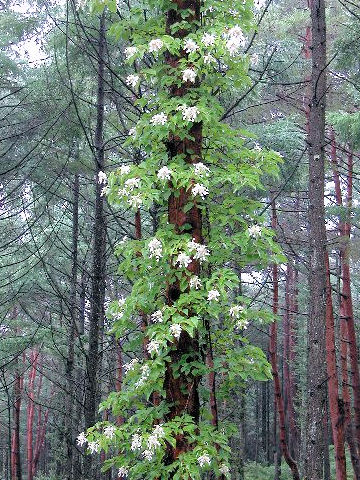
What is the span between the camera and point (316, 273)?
5.44 m

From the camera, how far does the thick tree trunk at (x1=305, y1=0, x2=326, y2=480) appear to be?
511 cm

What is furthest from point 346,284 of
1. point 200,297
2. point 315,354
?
point 200,297

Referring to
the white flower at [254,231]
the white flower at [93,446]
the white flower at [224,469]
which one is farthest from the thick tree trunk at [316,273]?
the white flower at [93,446]

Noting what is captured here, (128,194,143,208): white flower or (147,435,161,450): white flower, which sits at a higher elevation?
(128,194,143,208): white flower

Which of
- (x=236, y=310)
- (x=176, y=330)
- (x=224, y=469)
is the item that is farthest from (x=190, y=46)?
(x=224, y=469)

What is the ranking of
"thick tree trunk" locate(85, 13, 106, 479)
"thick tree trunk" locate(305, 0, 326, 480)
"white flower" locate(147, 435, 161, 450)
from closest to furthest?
1. "white flower" locate(147, 435, 161, 450)
2. "thick tree trunk" locate(305, 0, 326, 480)
3. "thick tree trunk" locate(85, 13, 106, 479)

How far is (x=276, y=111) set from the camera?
15.2 m

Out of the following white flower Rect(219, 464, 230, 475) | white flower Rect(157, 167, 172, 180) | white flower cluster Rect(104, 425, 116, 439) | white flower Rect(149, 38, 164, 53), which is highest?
white flower Rect(149, 38, 164, 53)

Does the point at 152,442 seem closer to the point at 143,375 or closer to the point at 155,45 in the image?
the point at 143,375

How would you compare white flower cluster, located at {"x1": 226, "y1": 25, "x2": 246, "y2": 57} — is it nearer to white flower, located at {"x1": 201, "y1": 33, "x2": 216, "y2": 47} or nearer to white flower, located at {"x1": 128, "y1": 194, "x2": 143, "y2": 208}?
white flower, located at {"x1": 201, "y1": 33, "x2": 216, "y2": 47}

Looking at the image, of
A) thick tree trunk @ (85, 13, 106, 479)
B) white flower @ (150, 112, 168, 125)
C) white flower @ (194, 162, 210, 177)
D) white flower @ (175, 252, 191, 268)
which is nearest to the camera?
white flower @ (175, 252, 191, 268)

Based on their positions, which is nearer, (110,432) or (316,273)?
(110,432)

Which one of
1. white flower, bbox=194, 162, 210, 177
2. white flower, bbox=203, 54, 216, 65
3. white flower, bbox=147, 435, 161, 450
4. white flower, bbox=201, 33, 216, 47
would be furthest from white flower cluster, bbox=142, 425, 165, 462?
white flower, bbox=201, 33, 216, 47

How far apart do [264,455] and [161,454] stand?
98.5ft
